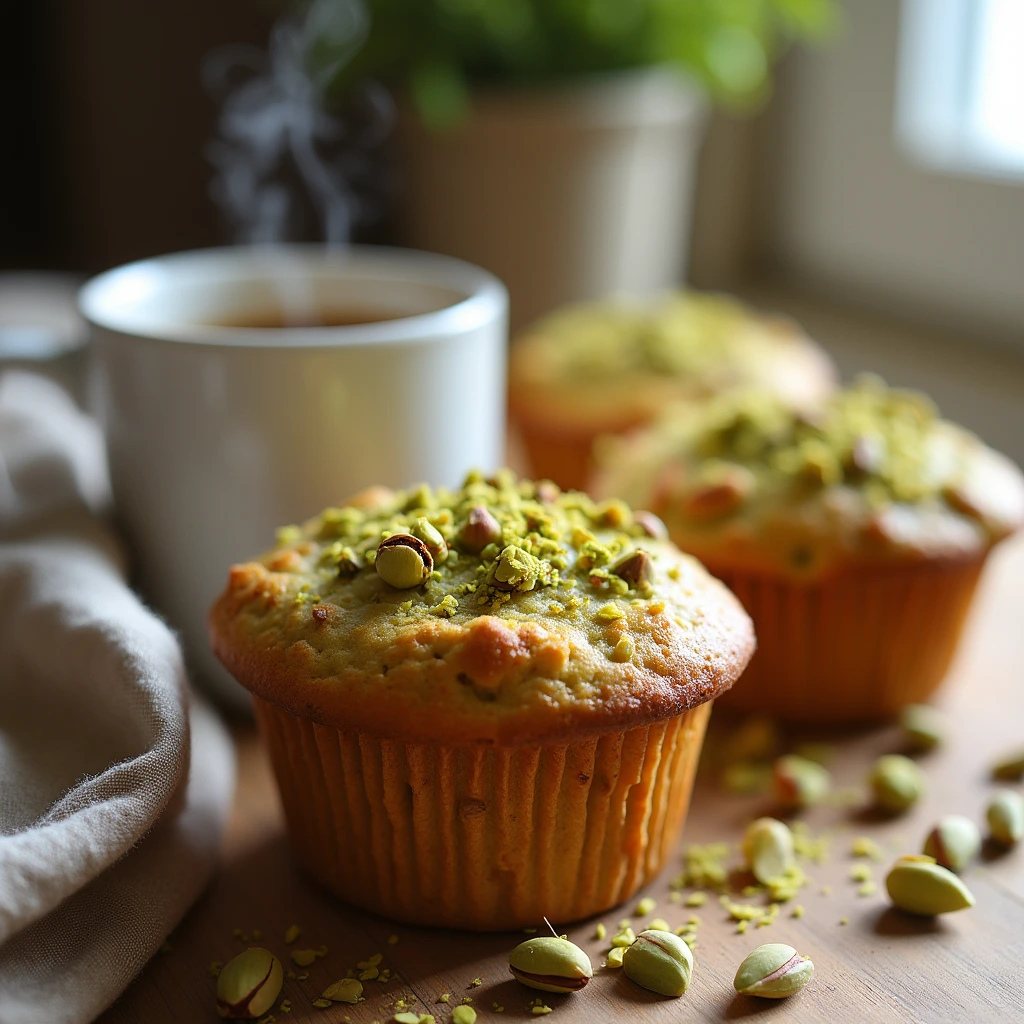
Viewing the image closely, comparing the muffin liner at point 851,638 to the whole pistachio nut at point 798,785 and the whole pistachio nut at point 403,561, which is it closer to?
the whole pistachio nut at point 798,785

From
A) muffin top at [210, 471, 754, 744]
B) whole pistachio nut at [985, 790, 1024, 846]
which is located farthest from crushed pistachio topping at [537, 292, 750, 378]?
whole pistachio nut at [985, 790, 1024, 846]

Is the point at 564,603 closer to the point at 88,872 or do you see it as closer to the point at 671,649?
the point at 671,649

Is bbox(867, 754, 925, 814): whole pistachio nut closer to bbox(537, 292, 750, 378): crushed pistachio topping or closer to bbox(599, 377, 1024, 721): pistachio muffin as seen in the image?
bbox(599, 377, 1024, 721): pistachio muffin

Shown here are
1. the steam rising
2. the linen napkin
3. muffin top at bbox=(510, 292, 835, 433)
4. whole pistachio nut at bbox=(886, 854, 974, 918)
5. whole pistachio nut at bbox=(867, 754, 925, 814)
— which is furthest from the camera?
the steam rising

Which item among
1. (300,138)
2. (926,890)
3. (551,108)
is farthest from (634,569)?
Answer: (300,138)

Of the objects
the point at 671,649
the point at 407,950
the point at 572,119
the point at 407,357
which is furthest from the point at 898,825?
the point at 572,119
